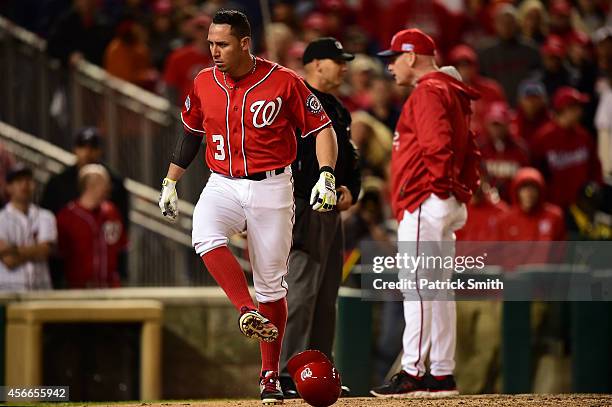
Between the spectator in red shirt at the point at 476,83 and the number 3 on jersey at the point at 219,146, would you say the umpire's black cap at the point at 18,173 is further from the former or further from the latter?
the spectator in red shirt at the point at 476,83

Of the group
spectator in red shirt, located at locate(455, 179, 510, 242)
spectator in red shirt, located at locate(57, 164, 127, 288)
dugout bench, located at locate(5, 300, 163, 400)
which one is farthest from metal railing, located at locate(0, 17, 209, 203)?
spectator in red shirt, located at locate(455, 179, 510, 242)

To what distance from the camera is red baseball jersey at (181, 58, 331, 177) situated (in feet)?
24.3

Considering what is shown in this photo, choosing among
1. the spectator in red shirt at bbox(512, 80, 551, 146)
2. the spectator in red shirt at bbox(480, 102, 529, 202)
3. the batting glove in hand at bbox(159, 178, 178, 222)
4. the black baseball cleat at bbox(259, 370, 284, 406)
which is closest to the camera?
the black baseball cleat at bbox(259, 370, 284, 406)

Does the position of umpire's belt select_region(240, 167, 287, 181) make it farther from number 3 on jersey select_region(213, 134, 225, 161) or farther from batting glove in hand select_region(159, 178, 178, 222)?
batting glove in hand select_region(159, 178, 178, 222)

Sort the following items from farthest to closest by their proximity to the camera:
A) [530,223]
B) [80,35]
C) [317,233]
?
[80,35]
[530,223]
[317,233]

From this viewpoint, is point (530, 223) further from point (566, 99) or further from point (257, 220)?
point (257, 220)

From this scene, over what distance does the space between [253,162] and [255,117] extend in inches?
9.1

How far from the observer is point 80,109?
1221cm

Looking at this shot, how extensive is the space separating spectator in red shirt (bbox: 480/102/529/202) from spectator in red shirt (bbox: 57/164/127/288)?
10.9 feet

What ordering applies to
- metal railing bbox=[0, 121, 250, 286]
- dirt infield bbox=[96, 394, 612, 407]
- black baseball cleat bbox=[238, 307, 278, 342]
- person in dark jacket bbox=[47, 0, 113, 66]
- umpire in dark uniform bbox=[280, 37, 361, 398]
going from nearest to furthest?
black baseball cleat bbox=[238, 307, 278, 342] < dirt infield bbox=[96, 394, 612, 407] < umpire in dark uniform bbox=[280, 37, 361, 398] < metal railing bbox=[0, 121, 250, 286] < person in dark jacket bbox=[47, 0, 113, 66]

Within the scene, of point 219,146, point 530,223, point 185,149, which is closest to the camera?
point 219,146

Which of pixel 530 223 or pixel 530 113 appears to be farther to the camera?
pixel 530 113

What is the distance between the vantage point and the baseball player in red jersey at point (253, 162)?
289 inches

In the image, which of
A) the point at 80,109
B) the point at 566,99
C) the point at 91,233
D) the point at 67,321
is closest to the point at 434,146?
the point at 91,233
